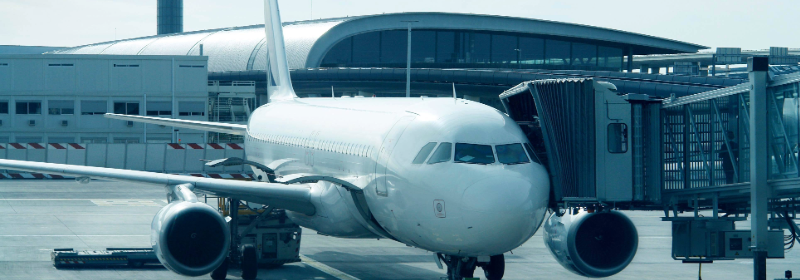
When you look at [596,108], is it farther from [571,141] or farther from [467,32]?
[467,32]

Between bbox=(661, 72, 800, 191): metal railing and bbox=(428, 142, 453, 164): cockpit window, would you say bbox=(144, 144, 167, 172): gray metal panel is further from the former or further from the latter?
bbox=(661, 72, 800, 191): metal railing

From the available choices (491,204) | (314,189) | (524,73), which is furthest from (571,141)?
(524,73)

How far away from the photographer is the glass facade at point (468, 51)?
2766 inches

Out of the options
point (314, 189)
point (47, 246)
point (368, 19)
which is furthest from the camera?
point (368, 19)

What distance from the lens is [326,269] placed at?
22156 millimetres

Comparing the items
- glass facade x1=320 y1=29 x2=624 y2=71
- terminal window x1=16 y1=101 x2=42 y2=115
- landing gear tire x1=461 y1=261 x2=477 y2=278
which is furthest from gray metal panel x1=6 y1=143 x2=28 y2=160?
landing gear tire x1=461 y1=261 x2=477 y2=278

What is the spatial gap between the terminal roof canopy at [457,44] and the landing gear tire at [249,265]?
47.6 m

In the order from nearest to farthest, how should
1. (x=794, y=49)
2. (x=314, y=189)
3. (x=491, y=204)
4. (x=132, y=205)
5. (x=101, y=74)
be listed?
(x=491, y=204) < (x=314, y=189) < (x=132, y=205) < (x=101, y=74) < (x=794, y=49)

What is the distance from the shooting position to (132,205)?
3781 cm

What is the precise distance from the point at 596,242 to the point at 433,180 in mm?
3102

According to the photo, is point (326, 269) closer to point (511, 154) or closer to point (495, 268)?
point (495, 268)

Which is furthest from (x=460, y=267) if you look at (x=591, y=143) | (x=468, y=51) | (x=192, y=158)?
(x=468, y=51)

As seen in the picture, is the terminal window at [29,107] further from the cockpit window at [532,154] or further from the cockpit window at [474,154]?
the cockpit window at [532,154]

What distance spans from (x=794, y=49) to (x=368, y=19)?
3904cm
